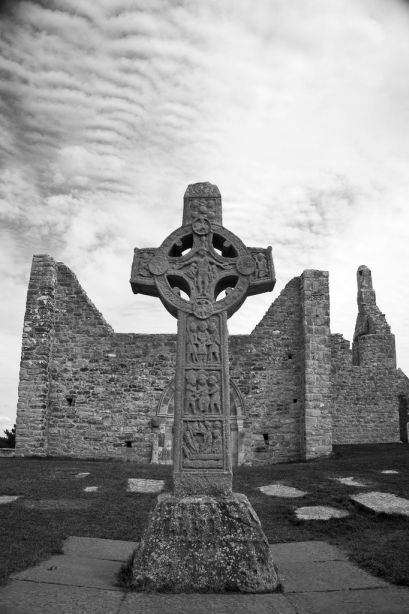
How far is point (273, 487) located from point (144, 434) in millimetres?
6764

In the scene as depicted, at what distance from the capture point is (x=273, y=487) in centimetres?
846

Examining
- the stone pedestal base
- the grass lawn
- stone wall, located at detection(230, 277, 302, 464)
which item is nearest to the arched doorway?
stone wall, located at detection(230, 277, 302, 464)

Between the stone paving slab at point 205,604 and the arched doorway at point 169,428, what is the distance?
11.0m

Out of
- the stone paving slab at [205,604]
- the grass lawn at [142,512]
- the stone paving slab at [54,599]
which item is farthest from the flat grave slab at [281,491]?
the stone paving slab at [54,599]

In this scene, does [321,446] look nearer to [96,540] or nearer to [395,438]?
[395,438]

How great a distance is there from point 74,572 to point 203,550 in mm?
930

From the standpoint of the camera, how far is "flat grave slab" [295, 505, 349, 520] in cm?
621

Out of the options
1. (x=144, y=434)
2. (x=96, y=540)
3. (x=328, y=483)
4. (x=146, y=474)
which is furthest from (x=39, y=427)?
(x=96, y=540)

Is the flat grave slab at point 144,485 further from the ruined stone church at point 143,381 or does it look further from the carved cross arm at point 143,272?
the ruined stone church at point 143,381

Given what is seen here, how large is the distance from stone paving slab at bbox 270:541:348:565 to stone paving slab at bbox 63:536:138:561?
131 cm

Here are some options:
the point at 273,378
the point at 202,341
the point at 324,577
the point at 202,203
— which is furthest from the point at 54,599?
the point at 273,378

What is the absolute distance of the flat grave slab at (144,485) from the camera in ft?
26.7

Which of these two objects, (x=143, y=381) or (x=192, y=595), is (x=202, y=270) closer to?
(x=192, y=595)

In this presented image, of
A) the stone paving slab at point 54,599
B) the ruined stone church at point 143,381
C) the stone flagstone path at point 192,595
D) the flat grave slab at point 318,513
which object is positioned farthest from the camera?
the ruined stone church at point 143,381
